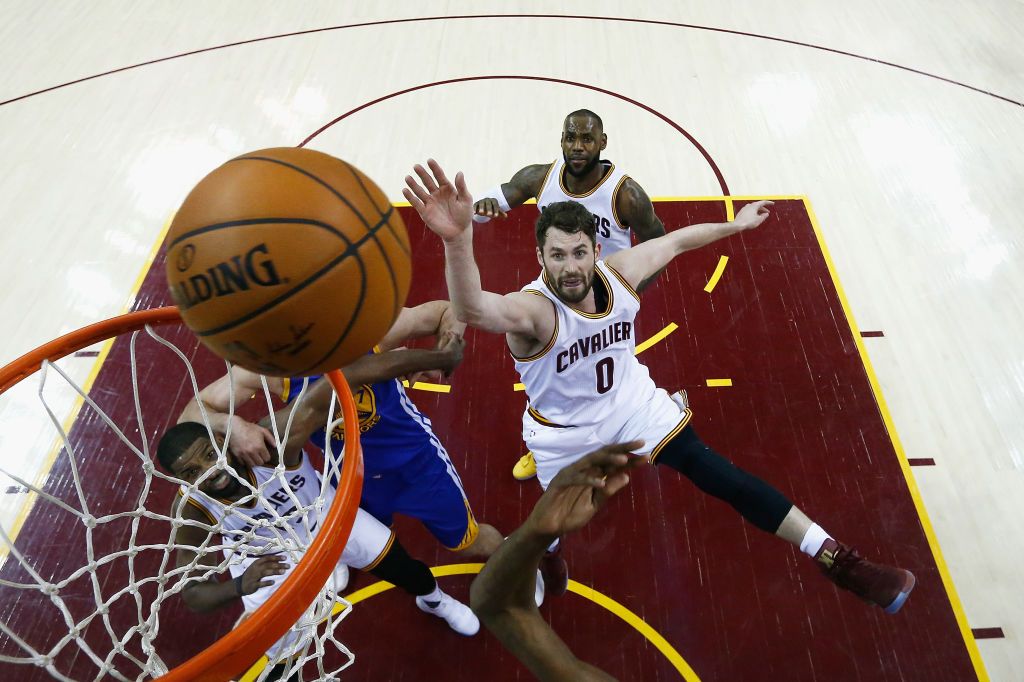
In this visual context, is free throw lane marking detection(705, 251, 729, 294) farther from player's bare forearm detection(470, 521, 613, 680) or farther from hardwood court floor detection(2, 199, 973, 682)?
player's bare forearm detection(470, 521, 613, 680)

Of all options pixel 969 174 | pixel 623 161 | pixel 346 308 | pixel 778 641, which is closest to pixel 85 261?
pixel 623 161

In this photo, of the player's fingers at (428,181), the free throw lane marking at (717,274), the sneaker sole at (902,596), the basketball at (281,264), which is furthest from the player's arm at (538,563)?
the free throw lane marking at (717,274)

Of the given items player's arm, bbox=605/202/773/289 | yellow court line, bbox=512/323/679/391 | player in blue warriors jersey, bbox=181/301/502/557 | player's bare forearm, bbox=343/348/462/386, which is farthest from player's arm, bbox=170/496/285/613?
yellow court line, bbox=512/323/679/391

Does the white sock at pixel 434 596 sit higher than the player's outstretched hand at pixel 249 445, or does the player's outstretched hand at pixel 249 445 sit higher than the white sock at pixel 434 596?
the player's outstretched hand at pixel 249 445

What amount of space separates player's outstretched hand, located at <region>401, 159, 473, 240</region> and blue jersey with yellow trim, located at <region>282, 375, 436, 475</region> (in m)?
0.81

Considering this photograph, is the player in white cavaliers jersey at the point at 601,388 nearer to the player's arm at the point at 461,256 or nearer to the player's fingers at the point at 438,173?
the player's arm at the point at 461,256

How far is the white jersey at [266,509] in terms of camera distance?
238 centimetres

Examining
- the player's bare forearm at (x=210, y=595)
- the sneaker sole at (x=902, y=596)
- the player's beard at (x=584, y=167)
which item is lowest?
the sneaker sole at (x=902, y=596)

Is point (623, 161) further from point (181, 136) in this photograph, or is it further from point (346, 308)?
point (346, 308)

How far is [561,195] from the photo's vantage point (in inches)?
151

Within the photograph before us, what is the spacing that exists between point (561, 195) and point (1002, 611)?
112 inches

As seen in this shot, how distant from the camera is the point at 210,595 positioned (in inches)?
99.4

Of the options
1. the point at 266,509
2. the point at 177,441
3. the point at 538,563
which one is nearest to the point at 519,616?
the point at 538,563

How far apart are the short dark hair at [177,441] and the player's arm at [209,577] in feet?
0.51
